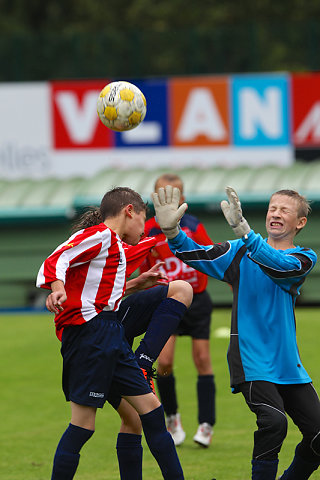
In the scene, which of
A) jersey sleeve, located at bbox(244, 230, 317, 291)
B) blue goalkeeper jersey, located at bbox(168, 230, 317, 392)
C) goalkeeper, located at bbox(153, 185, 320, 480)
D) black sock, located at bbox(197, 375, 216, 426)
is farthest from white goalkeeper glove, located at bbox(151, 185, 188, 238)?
black sock, located at bbox(197, 375, 216, 426)

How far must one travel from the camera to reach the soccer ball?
21.3 feet

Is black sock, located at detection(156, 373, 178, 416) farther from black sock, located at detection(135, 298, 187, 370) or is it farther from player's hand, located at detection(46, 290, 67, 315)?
player's hand, located at detection(46, 290, 67, 315)

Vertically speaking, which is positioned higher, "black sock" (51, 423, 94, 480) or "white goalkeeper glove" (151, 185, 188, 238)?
"white goalkeeper glove" (151, 185, 188, 238)

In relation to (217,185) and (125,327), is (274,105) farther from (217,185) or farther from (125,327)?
(125,327)

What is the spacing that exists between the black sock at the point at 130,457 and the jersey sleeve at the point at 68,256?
1083mm

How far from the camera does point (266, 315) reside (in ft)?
16.4

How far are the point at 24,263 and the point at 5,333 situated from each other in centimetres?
202

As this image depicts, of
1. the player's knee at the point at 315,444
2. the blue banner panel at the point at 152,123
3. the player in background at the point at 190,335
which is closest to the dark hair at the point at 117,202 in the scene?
the player's knee at the point at 315,444

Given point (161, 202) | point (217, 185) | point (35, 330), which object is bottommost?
point (35, 330)

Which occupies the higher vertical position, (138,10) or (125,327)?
(138,10)

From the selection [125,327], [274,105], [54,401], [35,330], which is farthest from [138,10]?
[125,327]

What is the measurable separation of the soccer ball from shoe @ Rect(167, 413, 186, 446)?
231 cm

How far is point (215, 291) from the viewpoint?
1383 centimetres

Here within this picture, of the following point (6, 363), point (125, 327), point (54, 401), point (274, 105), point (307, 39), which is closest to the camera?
point (125, 327)
